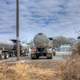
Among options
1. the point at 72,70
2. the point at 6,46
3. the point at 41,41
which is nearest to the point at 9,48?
the point at 6,46

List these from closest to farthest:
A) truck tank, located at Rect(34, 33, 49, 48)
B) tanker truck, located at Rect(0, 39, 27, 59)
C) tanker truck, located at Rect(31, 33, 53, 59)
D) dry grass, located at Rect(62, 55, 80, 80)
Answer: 1. dry grass, located at Rect(62, 55, 80, 80)
2. tanker truck, located at Rect(31, 33, 53, 59)
3. truck tank, located at Rect(34, 33, 49, 48)
4. tanker truck, located at Rect(0, 39, 27, 59)

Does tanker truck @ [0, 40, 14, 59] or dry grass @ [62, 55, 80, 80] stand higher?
tanker truck @ [0, 40, 14, 59]

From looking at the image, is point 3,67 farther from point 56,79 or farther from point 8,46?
point 8,46

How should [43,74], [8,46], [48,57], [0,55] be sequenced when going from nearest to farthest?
[43,74], [48,57], [0,55], [8,46]

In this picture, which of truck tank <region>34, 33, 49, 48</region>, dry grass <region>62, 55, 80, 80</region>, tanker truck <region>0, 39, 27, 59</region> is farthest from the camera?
tanker truck <region>0, 39, 27, 59</region>

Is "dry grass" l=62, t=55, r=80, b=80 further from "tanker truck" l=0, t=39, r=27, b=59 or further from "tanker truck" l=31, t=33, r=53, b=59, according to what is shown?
"tanker truck" l=0, t=39, r=27, b=59

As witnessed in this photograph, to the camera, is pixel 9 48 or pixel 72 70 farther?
pixel 9 48

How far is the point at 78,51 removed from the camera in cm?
1395

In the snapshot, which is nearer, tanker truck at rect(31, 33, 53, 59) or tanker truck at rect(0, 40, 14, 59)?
tanker truck at rect(31, 33, 53, 59)

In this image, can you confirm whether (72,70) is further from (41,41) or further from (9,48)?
(9,48)

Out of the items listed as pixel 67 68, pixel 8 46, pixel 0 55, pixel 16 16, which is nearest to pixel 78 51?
pixel 67 68

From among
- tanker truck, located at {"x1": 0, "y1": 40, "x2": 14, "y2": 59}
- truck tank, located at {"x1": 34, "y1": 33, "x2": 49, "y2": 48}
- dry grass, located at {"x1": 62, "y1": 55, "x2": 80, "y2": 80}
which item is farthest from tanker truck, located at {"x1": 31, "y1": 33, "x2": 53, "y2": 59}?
dry grass, located at {"x1": 62, "y1": 55, "x2": 80, "y2": 80}

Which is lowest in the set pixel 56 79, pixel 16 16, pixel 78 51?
pixel 56 79

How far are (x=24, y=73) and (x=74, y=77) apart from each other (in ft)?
7.37
